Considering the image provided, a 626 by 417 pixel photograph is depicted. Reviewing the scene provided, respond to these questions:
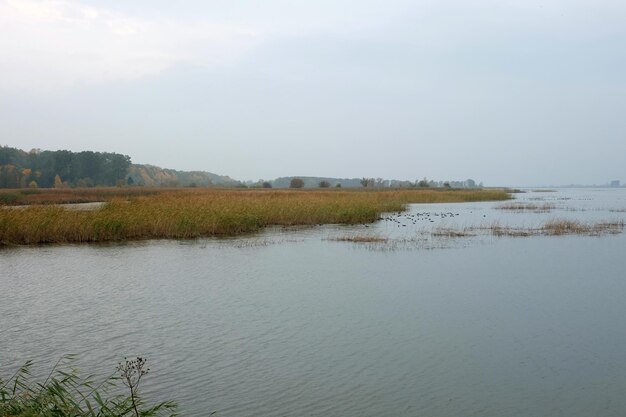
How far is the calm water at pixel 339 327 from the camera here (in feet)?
21.7

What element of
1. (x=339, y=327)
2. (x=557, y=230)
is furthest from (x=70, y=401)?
(x=557, y=230)

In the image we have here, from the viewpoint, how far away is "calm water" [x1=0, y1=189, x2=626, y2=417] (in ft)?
21.7

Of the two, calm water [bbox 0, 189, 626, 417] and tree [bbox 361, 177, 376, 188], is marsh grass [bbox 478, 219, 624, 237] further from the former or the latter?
tree [bbox 361, 177, 376, 188]

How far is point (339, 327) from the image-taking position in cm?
966

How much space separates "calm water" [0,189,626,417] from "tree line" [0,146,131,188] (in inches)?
2379

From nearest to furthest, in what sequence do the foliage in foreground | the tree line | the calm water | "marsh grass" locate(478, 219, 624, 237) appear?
the foliage in foreground → the calm water → "marsh grass" locate(478, 219, 624, 237) → the tree line

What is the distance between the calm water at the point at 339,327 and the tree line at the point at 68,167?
198 feet

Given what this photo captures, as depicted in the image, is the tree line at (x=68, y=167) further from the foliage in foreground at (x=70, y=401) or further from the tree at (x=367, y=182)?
the foliage in foreground at (x=70, y=401)

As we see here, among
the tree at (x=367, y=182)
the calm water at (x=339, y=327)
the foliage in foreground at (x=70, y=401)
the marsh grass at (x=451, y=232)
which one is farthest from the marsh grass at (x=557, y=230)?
the tree at (x=367, y=182)

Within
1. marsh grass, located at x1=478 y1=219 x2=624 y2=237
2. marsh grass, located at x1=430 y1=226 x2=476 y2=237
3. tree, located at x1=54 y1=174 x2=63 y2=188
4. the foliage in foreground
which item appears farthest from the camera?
tree, located at x1=54 y1=174 x2=63 y2=188

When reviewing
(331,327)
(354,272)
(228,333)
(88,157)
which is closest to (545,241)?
(354,272)

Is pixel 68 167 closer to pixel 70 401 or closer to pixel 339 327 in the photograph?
pixel 339 327

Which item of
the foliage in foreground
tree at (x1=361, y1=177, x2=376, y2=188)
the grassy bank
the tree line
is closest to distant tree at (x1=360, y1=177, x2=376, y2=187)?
tree at (x1=361, y1=177, x2=376, y2=188)

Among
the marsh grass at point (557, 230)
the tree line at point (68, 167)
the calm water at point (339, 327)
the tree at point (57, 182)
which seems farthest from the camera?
the tree line at point (68, 167)
